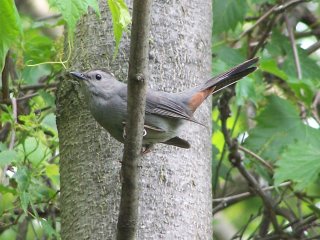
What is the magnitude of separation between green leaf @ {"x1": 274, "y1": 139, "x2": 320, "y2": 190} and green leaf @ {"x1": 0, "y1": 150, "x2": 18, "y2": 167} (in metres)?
1.46

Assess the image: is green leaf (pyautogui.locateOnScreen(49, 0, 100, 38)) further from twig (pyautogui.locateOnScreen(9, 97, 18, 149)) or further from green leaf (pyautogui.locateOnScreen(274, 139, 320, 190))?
green leaf (pyautogui.locateOnScreen(274, 139, 320, 190))

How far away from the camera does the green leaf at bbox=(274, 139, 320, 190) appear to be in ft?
12.5

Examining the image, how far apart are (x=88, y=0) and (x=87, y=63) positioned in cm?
80

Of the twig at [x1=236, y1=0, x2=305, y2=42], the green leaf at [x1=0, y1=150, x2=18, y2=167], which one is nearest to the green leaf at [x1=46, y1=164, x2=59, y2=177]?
the green leaf at [x1=0, y1=150, x2=18, y2=167]

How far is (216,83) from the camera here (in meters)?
3.53

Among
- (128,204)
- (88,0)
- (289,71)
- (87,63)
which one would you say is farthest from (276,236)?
(88,0)

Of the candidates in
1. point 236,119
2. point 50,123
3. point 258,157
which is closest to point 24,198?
point 50,123

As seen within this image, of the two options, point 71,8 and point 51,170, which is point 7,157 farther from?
point 71,8

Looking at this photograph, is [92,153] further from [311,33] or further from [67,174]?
[311,33]

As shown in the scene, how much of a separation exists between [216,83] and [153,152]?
25.1 inches

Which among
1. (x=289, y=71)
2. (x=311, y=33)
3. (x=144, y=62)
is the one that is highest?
(x=311, y=33)

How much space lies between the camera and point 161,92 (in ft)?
10.5

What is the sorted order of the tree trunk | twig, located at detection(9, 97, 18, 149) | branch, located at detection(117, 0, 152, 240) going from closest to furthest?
branch, located at detection(117, 0, 152, 240)
the tree trunk
twig, located at detection(9, 97, 18, 149)

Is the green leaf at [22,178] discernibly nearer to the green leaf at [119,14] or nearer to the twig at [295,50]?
the green leaf at [119,14]
